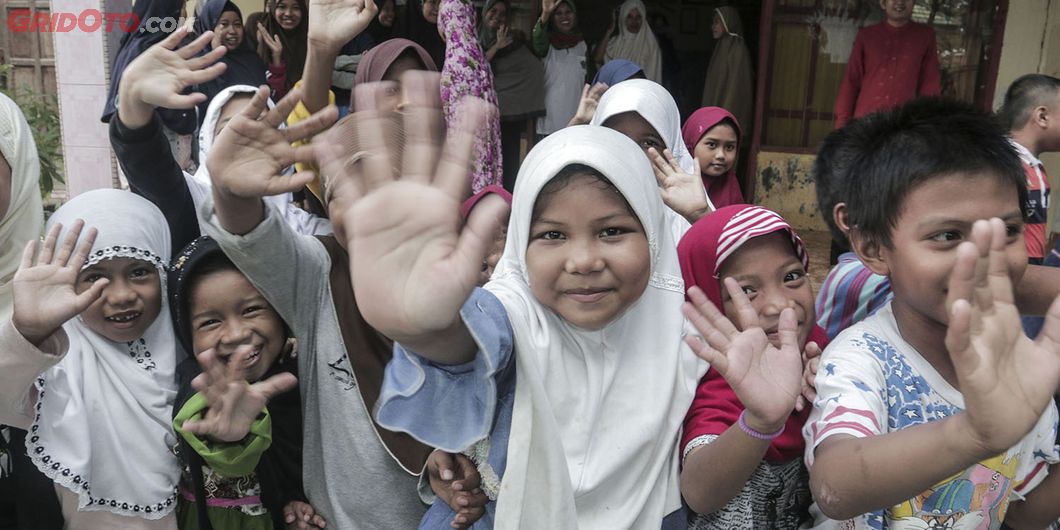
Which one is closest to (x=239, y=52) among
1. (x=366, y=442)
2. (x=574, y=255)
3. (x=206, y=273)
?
(x=206, y=273)

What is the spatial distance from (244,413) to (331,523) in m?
0.37

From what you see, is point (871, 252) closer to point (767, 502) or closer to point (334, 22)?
point (767, 502)

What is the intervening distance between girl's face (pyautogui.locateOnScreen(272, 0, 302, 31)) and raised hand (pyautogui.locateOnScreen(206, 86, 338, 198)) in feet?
12.9

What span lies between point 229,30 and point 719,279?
3.69 m

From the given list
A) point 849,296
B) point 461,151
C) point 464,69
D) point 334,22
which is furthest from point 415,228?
point 464,69

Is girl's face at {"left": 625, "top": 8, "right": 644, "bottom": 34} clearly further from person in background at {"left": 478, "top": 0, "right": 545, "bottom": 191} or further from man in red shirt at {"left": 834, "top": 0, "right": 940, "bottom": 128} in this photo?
man in red shirt at {"left": 834, "top": 0, "right": 940, "bottom": 128}

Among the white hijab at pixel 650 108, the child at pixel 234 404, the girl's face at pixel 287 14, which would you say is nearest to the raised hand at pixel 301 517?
the child at pixel 234 404

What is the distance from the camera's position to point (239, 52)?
4488 mm

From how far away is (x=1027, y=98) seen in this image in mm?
3234

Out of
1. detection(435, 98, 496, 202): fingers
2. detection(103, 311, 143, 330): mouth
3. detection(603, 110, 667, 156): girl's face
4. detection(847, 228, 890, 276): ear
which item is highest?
detection(435, 98, 496, 202): fingers

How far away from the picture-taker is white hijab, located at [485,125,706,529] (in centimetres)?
142

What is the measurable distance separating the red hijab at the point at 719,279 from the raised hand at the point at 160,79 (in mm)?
1161

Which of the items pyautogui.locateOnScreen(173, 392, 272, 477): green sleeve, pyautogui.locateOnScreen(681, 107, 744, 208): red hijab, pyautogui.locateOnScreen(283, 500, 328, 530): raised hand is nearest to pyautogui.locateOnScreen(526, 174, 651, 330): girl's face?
pyautogui.locateOnScreen(173, 392, 272, 477): green sleeve

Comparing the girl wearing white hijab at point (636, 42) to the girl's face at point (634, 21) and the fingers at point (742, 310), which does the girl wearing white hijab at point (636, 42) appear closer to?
the girl's face at point (634, 21)
